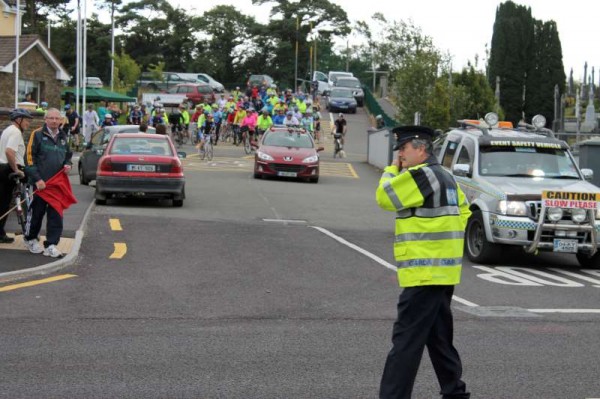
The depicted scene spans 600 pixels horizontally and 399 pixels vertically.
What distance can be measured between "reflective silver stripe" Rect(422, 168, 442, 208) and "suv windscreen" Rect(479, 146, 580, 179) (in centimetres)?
865

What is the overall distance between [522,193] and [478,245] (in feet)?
3.67

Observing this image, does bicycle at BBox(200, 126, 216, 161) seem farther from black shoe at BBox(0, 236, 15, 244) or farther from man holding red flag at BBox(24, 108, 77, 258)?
man holding red flag at BBox(24, 108, 77, 258)

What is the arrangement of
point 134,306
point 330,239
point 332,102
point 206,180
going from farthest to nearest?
point 332,102 → point 206,180 → point 330,239 → point 134,306

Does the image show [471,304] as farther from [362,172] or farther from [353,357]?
[362,172]

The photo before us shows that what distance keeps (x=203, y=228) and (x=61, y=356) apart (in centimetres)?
Answer: 896

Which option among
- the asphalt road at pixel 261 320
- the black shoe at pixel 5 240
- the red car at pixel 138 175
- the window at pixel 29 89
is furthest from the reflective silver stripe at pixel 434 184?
the window at pixel 29 89

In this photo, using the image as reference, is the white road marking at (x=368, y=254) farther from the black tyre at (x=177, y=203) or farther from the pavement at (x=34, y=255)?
the pavement at (x=34, y=255)

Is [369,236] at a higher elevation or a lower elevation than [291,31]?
lower

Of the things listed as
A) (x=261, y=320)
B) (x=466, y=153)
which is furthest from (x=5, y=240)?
(x=466, y=153)

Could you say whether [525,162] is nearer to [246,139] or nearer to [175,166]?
[175,166]

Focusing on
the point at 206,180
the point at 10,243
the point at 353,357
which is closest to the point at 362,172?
the point at 206,180

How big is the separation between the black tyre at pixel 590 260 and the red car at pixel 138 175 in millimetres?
8466

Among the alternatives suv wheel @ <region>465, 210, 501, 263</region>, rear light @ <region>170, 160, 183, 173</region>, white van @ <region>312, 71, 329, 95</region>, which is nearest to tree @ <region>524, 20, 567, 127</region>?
white van @ <region>312, 71, 329, 95</region>

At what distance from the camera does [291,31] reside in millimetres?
92750
